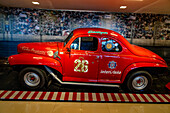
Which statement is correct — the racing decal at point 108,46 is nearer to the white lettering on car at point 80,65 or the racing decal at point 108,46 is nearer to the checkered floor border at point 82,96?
the white lettering on car at point 80,65

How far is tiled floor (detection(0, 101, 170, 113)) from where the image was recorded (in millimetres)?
3208

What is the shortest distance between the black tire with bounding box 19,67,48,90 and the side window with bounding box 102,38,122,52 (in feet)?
6.67

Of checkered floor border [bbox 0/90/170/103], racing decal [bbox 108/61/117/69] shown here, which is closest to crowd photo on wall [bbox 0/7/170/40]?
racing decal [bbox 108/61/117/69]

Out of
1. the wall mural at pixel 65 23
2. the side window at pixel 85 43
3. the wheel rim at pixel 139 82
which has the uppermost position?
the wall mural at pixel 65 23

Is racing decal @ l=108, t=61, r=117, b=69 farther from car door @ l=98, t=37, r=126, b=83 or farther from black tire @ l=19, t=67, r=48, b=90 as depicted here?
black tire @ l=19, t=67, r=48, b=90

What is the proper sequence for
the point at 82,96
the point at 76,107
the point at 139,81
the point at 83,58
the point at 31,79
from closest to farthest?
the point at 76,107, the point at 82,96, the point at 83,58, the point at 31,79, the point at 139,81

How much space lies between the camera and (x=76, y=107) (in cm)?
337

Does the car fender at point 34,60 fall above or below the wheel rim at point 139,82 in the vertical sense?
above

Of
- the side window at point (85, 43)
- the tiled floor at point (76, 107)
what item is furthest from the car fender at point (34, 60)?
the tiled floor at point (76, 107)

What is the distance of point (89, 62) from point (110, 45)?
2.68ft

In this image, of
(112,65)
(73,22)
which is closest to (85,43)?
(112,65)

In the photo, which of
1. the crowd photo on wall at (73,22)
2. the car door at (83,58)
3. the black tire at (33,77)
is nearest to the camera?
the car door at (83,58)

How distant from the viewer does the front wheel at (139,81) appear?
414 centimetres

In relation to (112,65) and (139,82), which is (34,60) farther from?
(139,82)
